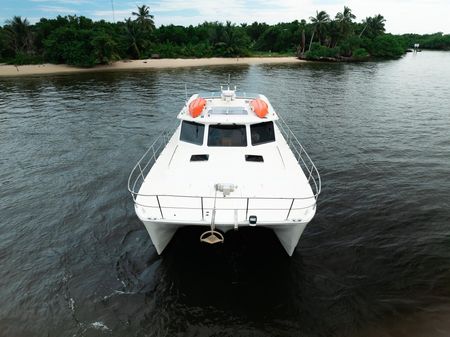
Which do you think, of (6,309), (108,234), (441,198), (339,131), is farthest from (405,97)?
(6,309)

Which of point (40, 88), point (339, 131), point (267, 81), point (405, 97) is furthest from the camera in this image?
point (267, 81)

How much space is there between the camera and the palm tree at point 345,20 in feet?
223

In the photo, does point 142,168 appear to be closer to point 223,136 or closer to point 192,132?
point 192,132

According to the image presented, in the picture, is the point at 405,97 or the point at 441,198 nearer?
the point at 441,198

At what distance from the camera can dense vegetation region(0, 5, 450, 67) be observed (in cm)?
4941

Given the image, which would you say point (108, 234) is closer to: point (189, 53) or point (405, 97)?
point (405, 97)

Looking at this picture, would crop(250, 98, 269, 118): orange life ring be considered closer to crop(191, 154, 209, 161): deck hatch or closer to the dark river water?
crop(191, 154, 209, 161): deck hatch

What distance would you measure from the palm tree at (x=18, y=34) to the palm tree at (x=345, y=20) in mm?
60988

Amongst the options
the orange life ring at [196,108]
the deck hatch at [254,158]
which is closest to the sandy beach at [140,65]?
the orange life ring at [196,108]

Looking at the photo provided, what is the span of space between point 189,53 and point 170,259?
59.6 m

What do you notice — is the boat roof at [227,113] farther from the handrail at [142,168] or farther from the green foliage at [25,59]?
the green foliage at [25,59]

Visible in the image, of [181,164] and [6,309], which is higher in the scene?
[181,164]

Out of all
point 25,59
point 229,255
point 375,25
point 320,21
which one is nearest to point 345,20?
point 320,21

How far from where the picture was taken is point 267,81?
128 feet
